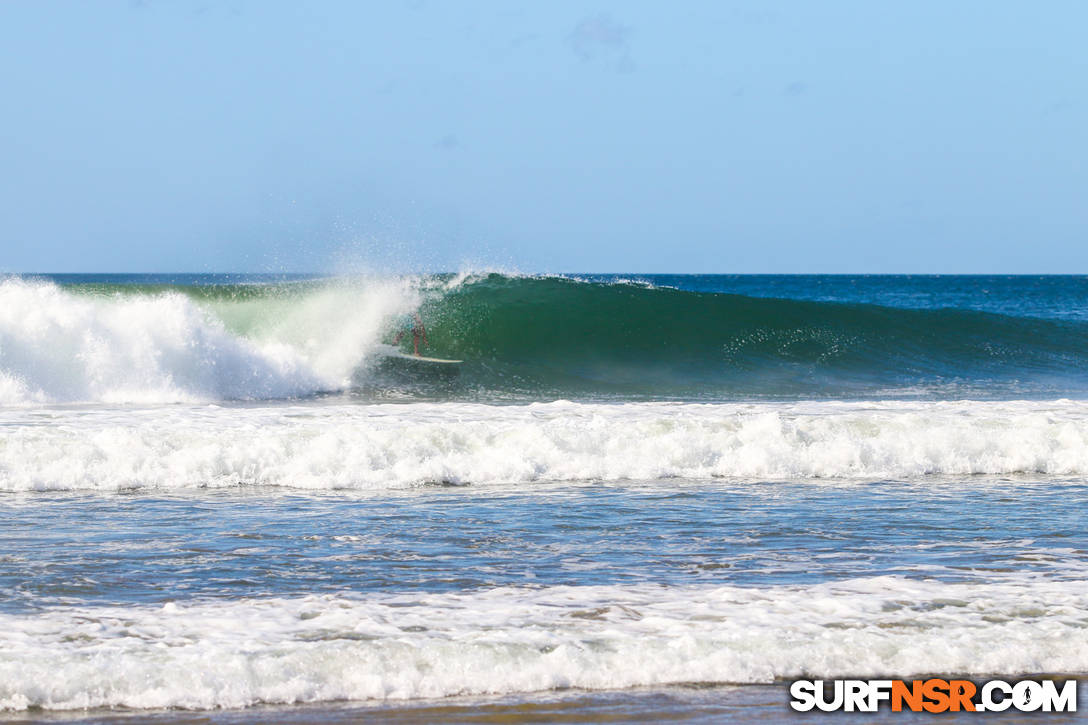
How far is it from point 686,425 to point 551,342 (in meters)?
8.72

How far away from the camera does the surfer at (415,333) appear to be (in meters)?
16.6

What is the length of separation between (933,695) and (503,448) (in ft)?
16.9

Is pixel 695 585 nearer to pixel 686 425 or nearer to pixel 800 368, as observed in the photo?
pixel 686 425

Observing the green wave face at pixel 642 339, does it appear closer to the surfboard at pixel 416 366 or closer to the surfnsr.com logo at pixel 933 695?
the surfboard at pixel 416 366

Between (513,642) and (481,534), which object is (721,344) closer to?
(481,534)

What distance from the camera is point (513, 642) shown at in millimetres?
4156

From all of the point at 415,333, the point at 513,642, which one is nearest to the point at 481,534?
the point at 513,642

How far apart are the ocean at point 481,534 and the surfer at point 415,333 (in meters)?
0.98

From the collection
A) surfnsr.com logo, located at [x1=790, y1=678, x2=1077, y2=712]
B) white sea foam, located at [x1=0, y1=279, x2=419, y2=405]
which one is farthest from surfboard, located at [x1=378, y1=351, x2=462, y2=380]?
surfnsr.com logo, located at [x1=790, y1=678, x2=1077, y2=712]

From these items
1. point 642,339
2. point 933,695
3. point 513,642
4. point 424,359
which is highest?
point 642,339

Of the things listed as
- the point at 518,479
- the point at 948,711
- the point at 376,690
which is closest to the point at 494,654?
the point at 376,690

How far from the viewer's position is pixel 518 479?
27.2ft

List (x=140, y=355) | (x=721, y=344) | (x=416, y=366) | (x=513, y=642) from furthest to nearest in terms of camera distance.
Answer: (x=721, y=344), (x=416, y=366), (x=140, y=355), (x=513, y=642)

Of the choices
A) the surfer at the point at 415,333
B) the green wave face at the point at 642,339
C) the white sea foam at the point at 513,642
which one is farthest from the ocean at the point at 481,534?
the surfer at the point at 415,333
